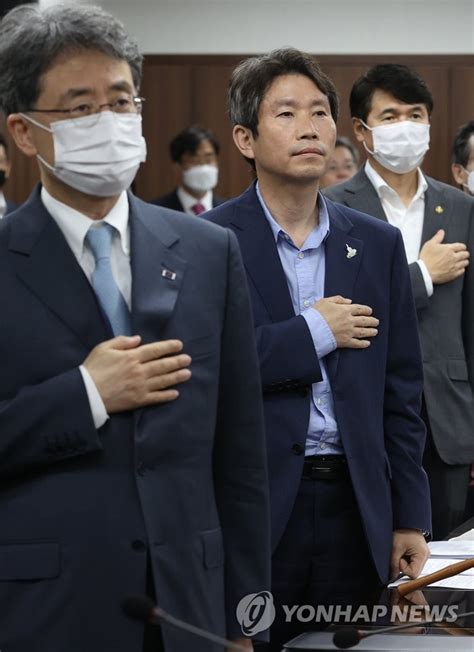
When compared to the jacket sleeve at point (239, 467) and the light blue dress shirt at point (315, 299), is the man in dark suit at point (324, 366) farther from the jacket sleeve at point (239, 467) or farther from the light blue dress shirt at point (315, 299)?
the jacket sleeve at point (239, 467)

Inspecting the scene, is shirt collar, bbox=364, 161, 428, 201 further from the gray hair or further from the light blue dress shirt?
the gray hair

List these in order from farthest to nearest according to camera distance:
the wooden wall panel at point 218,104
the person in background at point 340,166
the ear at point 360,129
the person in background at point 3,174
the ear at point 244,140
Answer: the wooden wall panel at point 218,104, the person in background at point 340,166, the person in background at point 3,174, the ear at point 360,129, the ear at point 244,140

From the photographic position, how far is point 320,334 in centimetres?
250

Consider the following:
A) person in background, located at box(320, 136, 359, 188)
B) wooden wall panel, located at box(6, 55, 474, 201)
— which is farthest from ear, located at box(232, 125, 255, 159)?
wooden wall panel, located at box(6, 55, 474, 201)

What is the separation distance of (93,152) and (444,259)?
5.33 ft

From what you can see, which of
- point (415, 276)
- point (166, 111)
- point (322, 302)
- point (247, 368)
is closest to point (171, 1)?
point (166, 111)

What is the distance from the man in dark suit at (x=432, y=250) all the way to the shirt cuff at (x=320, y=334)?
0.87 metres

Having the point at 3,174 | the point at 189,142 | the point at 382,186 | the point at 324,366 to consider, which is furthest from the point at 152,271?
the point at 189,142

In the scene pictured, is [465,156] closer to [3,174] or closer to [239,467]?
[3,174]

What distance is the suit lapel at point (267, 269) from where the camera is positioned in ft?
8.48

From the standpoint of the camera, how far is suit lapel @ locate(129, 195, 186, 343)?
1902 millimetres

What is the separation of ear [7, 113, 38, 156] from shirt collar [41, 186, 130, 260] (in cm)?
9

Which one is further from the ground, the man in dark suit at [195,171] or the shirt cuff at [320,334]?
the man in dark suit at [195,171]

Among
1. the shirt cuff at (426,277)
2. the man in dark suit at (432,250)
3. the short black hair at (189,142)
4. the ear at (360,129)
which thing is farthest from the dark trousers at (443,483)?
the short black hair at (189,142)
